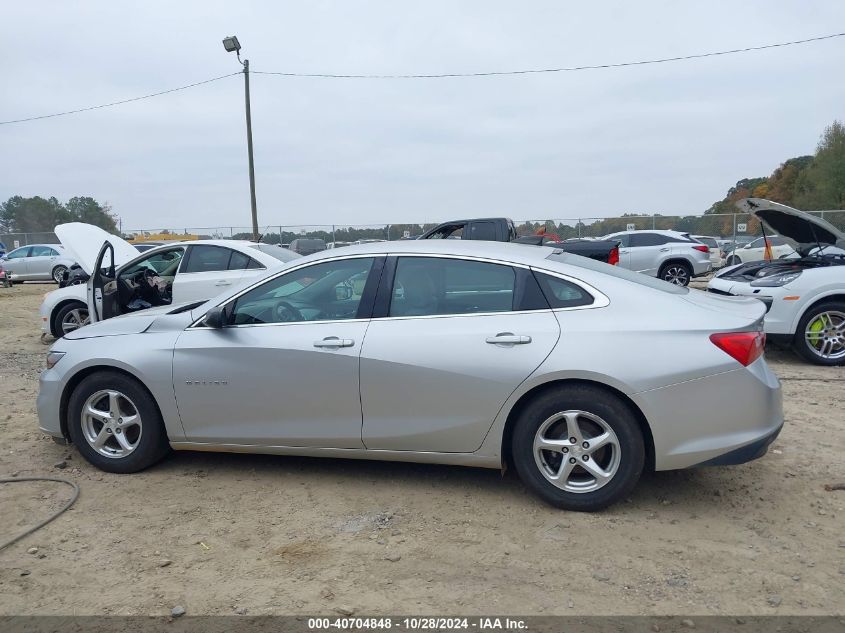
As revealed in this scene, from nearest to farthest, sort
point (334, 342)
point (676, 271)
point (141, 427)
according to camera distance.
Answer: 1. point (334, 342)
2. point (141, 427)
3. point (676, 271)

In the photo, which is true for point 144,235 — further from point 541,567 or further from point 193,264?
point 541,567

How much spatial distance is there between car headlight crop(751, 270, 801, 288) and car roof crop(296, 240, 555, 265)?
162 inches

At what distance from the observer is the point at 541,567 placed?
124 inches

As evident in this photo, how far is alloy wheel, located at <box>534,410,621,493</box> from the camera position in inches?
140

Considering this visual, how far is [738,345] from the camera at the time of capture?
138 inches

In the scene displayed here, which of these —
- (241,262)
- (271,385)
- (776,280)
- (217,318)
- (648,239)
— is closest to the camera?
(271,385)

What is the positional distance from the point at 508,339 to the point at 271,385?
1.47 m

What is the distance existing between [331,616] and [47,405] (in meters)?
2.81

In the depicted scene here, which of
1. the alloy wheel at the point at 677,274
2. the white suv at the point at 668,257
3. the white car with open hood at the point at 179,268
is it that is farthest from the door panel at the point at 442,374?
the alloy wheel at the point at 677,274

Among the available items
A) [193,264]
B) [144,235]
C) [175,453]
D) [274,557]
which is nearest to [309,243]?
[144,235]

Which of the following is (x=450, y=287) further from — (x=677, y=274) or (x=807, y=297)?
(x=677, y=274)

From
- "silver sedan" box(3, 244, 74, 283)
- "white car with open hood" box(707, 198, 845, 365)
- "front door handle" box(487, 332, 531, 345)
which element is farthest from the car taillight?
"silver sedan" box(3, 244, 74, 283)

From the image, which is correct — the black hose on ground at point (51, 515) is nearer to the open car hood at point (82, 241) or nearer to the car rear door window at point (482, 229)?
the open car hood at point (82, 241)

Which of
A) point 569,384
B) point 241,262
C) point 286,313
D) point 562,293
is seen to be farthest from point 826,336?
point 241,262
